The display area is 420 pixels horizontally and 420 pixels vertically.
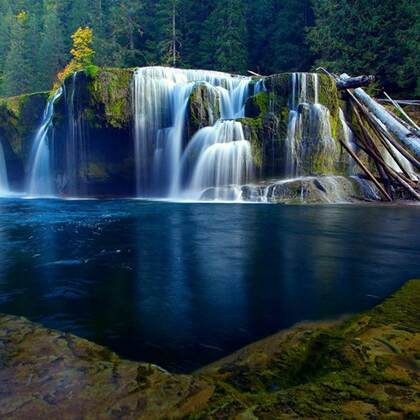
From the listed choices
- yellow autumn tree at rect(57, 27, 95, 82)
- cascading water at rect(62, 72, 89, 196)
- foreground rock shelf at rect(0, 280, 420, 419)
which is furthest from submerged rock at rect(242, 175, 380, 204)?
yellow autumn tree at rect(57, 27, 95, 82)

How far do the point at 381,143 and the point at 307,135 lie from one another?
3.98 metres

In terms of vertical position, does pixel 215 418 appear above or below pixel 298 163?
below

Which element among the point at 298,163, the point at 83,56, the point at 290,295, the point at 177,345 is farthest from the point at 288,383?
the point at 83,56

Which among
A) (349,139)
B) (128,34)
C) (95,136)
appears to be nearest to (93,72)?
(95,136)

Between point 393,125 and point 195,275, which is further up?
point 393,125

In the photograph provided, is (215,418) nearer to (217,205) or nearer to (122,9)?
(217,205)

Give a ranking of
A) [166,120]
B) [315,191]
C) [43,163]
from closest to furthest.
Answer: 1. [315,191]
2. [166,120]
3. [43,163]

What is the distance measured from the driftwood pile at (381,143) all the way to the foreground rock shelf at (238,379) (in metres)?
11.8

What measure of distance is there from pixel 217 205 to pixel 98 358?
1249cm

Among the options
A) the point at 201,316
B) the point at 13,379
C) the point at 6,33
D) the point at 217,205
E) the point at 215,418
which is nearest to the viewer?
the point at 215,418

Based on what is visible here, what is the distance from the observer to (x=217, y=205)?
1529 centimetres

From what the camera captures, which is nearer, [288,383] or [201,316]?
[288,383]

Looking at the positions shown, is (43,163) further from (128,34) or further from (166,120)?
(128,34)

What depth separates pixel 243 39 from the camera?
34750 millimetres
